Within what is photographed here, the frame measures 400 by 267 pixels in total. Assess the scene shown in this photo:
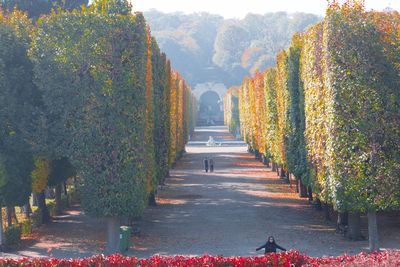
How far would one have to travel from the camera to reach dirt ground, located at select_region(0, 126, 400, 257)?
2161 centimetres

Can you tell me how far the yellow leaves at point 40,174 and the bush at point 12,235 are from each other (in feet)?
5.58

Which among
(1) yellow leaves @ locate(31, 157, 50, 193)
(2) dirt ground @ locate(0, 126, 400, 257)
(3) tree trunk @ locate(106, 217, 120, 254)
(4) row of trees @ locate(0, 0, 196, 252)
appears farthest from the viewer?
(1) yellow leaves @ locate(31, 157, 50, 193)

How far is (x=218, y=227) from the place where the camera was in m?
25.5

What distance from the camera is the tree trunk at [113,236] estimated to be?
20719mm

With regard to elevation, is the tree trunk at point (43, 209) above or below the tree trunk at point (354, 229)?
above

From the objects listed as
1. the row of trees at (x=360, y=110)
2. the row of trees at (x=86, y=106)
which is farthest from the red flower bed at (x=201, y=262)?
the row of trees at (x=86, y=106)

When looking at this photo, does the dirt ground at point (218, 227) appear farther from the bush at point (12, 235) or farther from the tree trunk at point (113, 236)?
the tree trunk at point (113, 236)

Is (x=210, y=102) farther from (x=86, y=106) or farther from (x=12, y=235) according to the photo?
(x=86, y=106)

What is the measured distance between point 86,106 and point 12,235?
5.61m

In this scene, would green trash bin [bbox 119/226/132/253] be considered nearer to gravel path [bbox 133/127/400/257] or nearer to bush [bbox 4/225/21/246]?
gravel path [bbox 133/127/400/257]

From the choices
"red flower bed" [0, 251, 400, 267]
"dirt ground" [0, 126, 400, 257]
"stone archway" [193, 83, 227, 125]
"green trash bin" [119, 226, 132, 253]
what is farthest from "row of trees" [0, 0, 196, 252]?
"stone archway" [193, 83, 227, 125]

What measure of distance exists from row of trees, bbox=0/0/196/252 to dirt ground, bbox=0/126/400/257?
6.83 feet

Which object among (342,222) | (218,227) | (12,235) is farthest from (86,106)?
(342,222)

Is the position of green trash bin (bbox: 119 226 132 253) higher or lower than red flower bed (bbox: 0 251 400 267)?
lower
